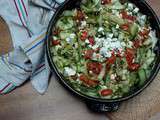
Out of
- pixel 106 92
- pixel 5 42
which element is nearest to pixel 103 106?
pixel 106 92

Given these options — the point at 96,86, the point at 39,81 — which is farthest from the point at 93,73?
the point at 39,81

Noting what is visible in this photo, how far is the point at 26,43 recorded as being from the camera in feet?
3.13

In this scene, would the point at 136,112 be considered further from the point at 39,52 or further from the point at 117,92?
the point at 39,52

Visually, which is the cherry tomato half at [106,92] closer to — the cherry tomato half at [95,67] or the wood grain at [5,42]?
the cherry tomato half at [95,67]

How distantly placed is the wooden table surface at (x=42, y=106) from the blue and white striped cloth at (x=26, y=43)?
19mm

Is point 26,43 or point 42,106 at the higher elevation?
point 26,43

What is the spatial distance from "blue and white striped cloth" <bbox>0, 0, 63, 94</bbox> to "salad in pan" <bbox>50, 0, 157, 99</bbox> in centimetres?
5

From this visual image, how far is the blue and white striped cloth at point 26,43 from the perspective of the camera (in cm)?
96

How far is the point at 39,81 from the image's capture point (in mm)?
956

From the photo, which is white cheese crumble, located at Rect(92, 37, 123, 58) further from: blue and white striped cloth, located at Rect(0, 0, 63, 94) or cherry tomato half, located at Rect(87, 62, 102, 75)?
blue and white striped cloth, located at Rect(0, 0, 63, 94)

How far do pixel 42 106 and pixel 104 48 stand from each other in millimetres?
192

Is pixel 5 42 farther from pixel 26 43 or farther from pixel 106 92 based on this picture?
pixel 106 92

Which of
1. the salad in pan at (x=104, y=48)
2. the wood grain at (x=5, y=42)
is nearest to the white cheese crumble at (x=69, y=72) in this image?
the salad in pan at (x=104, y=48)

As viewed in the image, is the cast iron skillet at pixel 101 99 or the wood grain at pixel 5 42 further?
the wood grain at pixel 5 42
